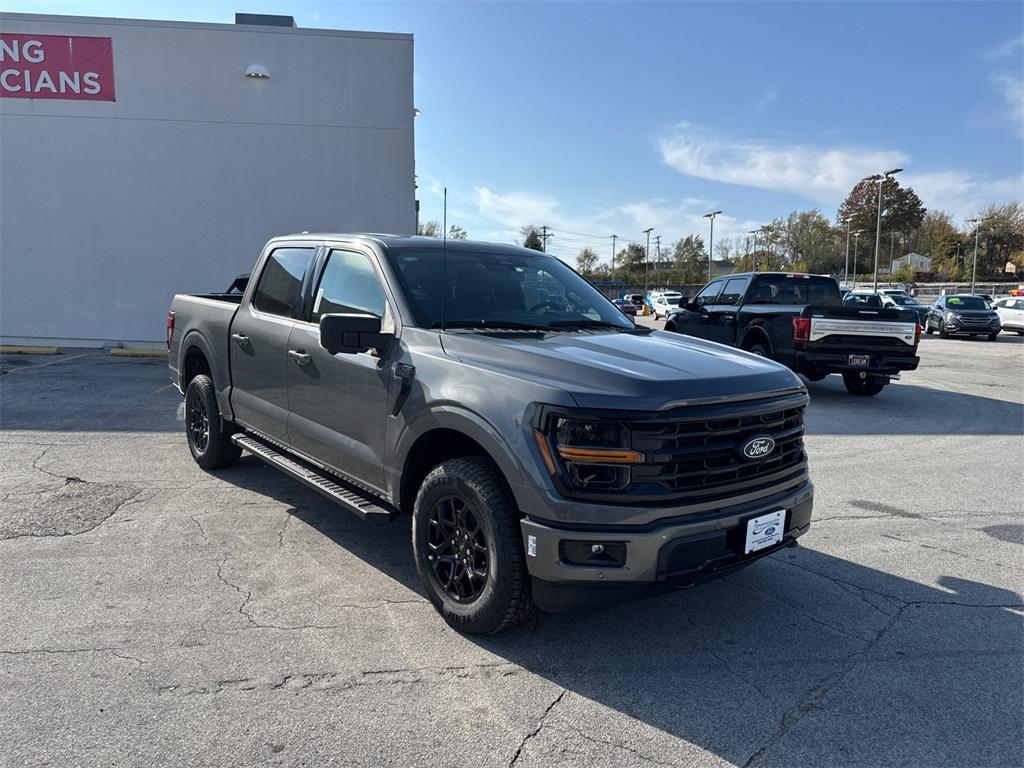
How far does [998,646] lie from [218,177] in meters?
15.6

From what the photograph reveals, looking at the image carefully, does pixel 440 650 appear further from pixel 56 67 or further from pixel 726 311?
pixel 56 67

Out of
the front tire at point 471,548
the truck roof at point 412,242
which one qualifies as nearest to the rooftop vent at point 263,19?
the truck roof at point 412,242

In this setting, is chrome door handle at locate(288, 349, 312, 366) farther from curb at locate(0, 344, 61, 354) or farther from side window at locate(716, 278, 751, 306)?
curb at locate(0, 344, 61, 354)

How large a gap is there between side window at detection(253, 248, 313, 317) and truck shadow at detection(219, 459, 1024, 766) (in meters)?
1.92

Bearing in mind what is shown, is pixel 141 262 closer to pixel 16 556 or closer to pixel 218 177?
pixel 218 177

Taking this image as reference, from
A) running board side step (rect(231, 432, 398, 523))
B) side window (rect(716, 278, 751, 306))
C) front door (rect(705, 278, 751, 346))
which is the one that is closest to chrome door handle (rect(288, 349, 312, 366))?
running board side step (rect(231, 432, 398, 523))

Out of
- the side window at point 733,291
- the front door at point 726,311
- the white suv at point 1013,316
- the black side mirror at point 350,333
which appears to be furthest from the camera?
the white suv at point 1013,316

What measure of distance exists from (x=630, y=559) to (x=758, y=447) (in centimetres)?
88

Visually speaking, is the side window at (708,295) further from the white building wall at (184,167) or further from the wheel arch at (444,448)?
the wheel arch at (444,448)

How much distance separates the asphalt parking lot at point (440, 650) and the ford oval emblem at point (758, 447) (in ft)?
3.14

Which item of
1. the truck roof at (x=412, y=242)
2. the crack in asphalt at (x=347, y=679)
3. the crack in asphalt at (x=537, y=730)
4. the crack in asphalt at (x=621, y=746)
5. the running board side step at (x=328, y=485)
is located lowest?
the crack in asphalt at (x=621, y=746)

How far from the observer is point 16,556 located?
4.40m

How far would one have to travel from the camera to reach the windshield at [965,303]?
26.7 metres

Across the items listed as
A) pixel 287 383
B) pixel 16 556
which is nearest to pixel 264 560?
pixel 287 383
